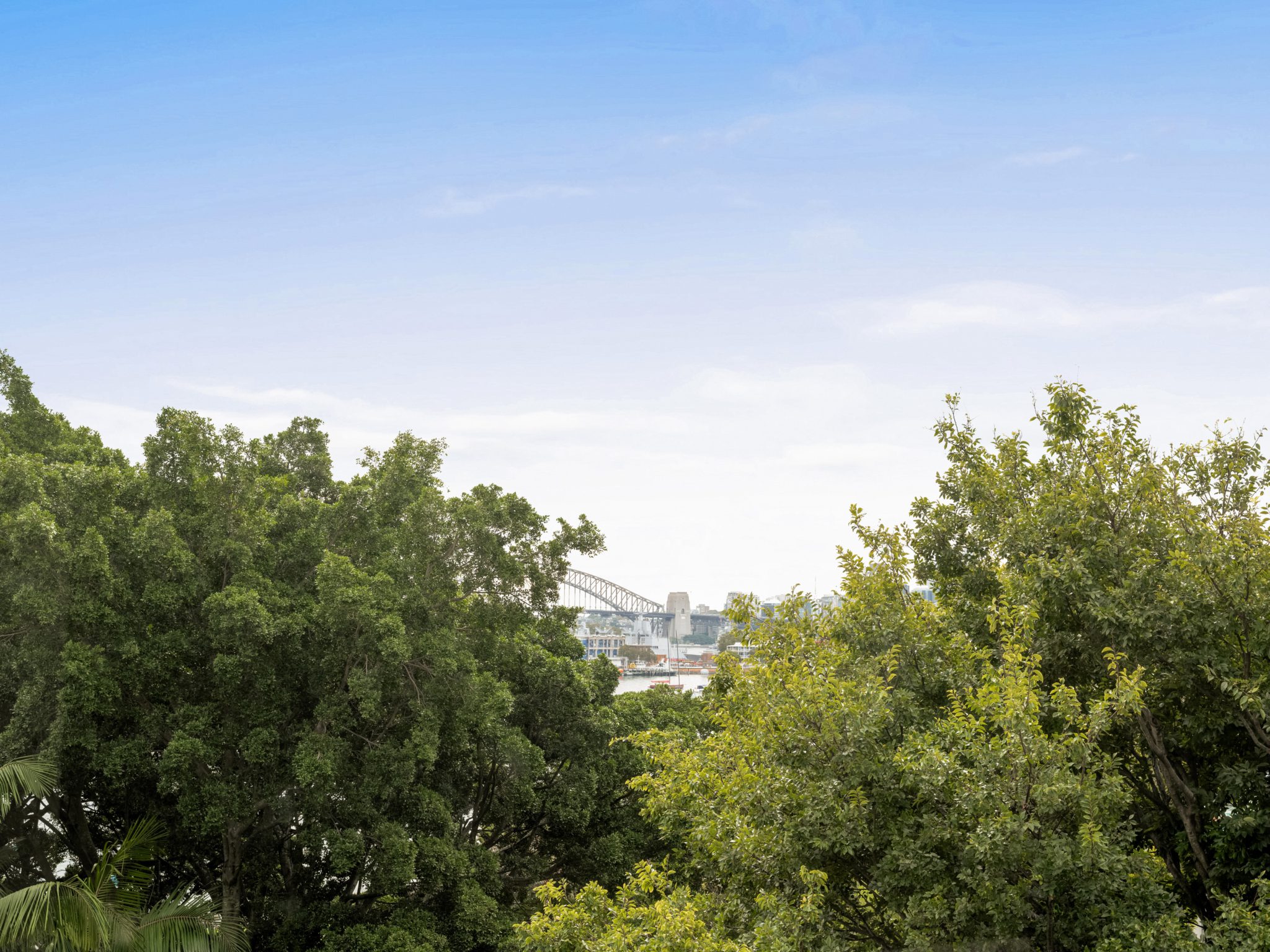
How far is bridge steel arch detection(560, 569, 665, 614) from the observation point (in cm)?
18450

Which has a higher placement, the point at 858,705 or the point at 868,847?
the point at 858,705

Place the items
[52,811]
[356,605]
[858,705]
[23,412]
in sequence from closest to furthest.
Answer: [858,705], [356,605], [52,811], [23,412]

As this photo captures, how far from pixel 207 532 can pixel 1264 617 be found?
1328 cm

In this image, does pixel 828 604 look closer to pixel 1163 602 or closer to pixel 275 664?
pixel 1163 602

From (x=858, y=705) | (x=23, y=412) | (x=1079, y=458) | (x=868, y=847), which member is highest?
(x=23, y=412)

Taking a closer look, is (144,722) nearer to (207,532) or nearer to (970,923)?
(207,532)

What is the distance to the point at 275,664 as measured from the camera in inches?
577

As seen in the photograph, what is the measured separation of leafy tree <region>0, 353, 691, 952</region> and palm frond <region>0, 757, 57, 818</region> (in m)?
0.71

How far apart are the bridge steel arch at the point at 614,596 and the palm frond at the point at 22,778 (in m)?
168

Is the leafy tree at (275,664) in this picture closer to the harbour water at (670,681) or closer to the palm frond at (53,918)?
the palm frond at (53,918)

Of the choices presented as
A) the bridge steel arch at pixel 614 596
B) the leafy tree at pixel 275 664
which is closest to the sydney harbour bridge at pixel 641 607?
the bridge steel arch at pixel 614 596

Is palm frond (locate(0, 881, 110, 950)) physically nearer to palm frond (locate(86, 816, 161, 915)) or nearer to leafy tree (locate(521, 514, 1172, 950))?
palm frond (locate(86, 816, 161, 915))

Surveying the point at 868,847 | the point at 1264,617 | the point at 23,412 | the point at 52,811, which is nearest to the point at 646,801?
the point at 868,847

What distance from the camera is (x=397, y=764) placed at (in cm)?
1451
